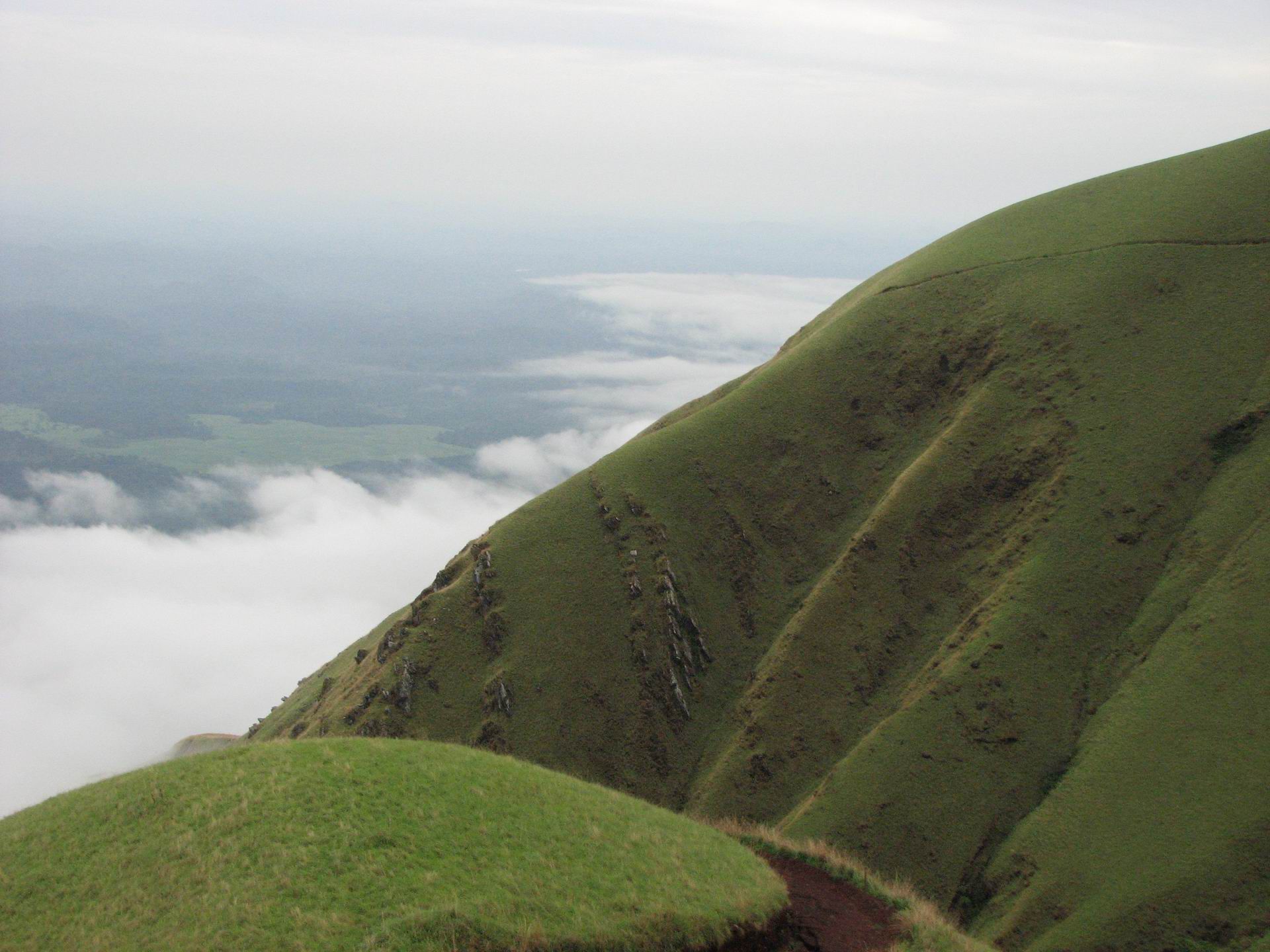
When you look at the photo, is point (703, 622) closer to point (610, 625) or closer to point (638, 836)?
point (610, 625)

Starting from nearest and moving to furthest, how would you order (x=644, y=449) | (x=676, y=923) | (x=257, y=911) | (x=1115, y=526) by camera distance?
(x=257, y=911) < (x=676, y=923) < (x=1115, y=526) < (x=644, y=449)

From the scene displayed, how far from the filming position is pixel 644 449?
8762 cm

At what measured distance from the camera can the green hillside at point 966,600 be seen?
51.9m

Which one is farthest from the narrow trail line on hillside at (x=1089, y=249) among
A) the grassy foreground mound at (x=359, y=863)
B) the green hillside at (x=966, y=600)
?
the grassy foreground mound at (x=359, y=863)

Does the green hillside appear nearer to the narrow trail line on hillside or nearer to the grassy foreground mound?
the narrow trail line on hillside

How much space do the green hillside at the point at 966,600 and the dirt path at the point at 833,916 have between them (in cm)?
1861

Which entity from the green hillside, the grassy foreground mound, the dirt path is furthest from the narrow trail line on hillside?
the grassy foreground mound

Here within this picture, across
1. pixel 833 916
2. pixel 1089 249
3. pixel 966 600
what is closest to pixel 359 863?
pixel 833 916

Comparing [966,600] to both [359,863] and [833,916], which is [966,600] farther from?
[359,863]

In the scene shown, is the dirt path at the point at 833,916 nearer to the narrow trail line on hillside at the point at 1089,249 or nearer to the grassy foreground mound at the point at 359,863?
the grassy foreground mound at the point at 359,863

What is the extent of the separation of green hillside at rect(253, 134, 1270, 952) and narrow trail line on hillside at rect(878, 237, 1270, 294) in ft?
1.26

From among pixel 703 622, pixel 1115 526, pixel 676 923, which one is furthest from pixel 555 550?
pixel 676 923

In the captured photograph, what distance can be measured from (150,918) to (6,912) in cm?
503

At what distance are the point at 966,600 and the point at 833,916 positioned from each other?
41.2 m
